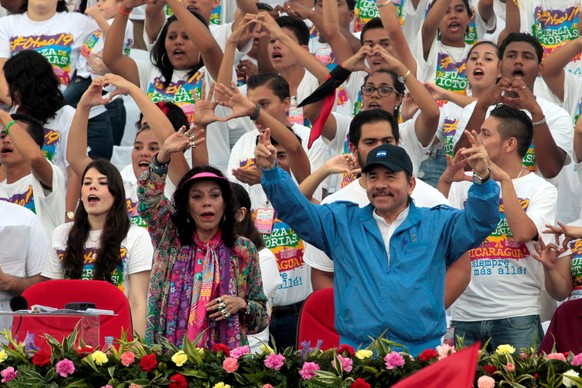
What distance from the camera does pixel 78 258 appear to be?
7020 mm

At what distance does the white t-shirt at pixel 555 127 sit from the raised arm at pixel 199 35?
1802 mm

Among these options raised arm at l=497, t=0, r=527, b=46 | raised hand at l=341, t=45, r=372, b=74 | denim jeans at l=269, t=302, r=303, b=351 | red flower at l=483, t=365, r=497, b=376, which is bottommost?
denim jeans at l=269, t=302, r=303, b=351

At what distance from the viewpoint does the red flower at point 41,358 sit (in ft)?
16.9

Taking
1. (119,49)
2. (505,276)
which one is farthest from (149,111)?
(505,276)

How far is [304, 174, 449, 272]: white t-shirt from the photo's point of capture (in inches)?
277

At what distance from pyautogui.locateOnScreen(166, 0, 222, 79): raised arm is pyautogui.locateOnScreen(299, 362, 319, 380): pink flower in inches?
175

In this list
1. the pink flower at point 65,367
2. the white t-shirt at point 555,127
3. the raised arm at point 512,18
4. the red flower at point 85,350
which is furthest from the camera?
the raised arm at point 512,18

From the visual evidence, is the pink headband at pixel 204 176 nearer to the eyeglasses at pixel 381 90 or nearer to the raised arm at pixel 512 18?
the eyeglasses at pixel 381 90

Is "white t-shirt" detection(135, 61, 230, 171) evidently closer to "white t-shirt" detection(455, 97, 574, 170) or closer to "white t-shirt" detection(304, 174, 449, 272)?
"white t-shirt" detection(455, 97, 574, 170)

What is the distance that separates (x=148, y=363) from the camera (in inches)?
199

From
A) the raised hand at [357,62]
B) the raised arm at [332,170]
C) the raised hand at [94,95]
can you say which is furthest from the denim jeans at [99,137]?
the raised arm at [332,170]

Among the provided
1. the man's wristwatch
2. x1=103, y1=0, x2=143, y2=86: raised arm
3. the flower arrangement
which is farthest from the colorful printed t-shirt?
the flower arrangement

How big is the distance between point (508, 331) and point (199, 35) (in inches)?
127

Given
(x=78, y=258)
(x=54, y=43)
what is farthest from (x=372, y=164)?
(x=54, y=43)
